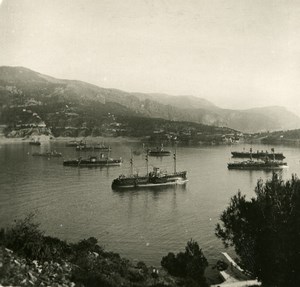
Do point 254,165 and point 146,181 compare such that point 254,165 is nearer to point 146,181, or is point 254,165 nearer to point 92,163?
point 146,181

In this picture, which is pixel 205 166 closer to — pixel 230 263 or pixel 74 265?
pixel 230 263

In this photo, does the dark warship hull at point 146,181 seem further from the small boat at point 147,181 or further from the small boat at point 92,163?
the small boat at point 92,163

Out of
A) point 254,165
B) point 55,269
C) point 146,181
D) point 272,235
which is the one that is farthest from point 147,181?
point 55,269

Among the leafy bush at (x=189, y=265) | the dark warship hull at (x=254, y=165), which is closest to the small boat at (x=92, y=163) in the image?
the dark warship hull at (x=254, y=165)

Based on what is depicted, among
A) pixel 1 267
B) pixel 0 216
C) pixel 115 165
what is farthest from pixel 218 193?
pixel 1 267

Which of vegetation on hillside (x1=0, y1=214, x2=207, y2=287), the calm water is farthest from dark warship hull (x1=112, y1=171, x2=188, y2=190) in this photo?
vegetation on hillside (x1=0, y1=214, x2=207, y2=287)
